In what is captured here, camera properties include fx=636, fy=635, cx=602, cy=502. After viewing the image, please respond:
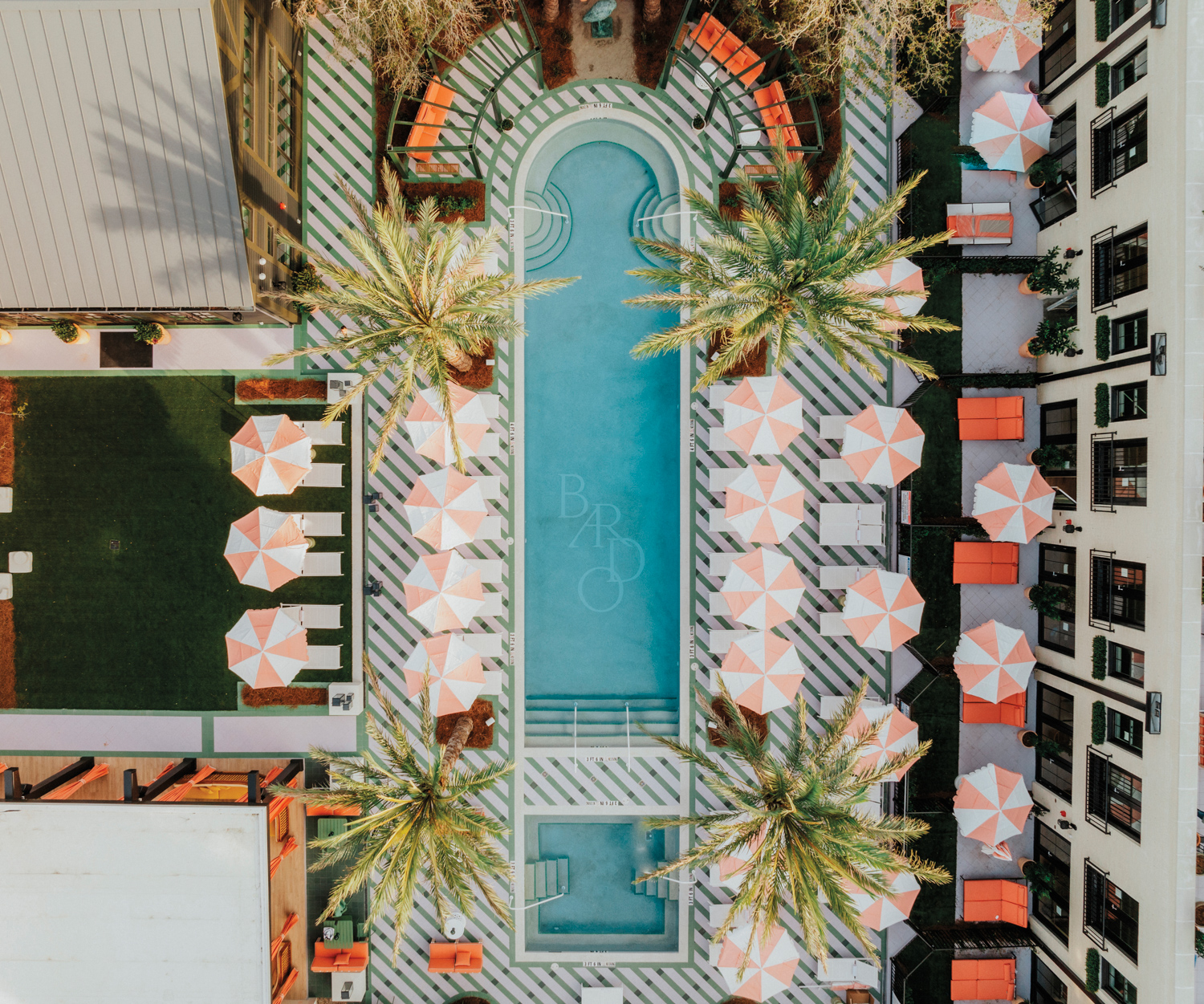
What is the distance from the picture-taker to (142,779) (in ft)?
56.1

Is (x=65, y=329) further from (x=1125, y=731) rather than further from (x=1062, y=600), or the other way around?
(x=1125, y=731)

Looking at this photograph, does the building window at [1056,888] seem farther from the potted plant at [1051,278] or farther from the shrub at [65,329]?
the shrub at [65,329]

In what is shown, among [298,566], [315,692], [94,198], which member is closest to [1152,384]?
[298,566]

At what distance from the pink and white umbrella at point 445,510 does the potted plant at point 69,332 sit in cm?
958

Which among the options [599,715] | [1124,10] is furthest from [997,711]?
[1124,10]

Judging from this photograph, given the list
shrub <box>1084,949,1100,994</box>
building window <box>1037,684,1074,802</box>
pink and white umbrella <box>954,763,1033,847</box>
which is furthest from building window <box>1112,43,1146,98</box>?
shrub <box>1084,949,1100,994</box>

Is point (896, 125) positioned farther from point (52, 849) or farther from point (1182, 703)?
point (52, 849)

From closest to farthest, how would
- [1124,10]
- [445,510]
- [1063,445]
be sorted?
1. [1124,10]
2. [445,510]
3. [1063,445]

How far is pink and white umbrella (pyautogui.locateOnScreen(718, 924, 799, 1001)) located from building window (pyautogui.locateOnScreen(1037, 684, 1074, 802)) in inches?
311

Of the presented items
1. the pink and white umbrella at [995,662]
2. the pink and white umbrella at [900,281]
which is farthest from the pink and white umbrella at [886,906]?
the pink and white umbrella at [900,281]

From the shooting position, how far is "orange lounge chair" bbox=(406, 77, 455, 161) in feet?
52.5

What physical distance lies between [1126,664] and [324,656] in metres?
19.6

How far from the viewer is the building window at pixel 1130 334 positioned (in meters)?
13.9

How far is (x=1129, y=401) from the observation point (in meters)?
14.3
